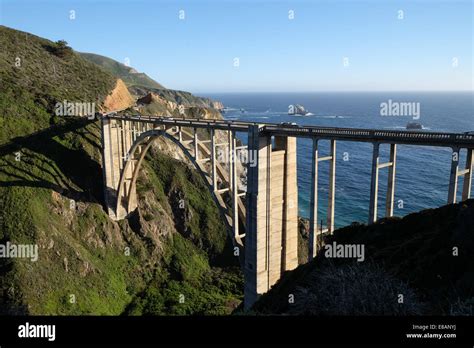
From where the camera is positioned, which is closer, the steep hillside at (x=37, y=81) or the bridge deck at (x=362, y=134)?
the bridge deck at (x=362, y=134)

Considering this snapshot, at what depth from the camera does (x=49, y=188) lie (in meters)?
43.4

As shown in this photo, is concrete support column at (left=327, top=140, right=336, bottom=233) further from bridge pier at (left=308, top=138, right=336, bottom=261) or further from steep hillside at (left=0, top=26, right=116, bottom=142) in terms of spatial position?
steep hillside at (left=0, top=26, right=116, bottom=142)

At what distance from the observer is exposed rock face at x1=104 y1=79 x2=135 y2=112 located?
63656 mm

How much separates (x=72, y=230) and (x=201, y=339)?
39807mm

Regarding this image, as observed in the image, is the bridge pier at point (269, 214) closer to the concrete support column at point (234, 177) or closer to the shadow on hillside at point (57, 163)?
the concrete support column at point (234, 177)

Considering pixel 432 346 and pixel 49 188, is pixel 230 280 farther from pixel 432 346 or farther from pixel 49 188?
pixel 432 346

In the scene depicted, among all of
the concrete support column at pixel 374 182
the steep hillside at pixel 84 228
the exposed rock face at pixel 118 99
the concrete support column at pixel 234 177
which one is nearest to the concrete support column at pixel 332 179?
the concrete support column at pixel 374 182

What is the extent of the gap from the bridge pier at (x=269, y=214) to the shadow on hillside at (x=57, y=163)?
2757 cm

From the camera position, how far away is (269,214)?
1132 inches

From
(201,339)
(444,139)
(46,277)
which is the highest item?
(444,139)

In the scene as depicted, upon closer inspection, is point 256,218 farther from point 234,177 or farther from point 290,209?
point 234,177

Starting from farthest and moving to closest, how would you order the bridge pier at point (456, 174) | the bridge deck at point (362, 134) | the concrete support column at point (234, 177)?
1. the concrete support column at point (234, 177)
2. the bridge deck at point (362, 134)
3. the bridge pier at point (456, 174)

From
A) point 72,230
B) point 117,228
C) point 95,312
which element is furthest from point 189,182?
point 95,312

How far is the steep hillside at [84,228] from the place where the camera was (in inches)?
1478
